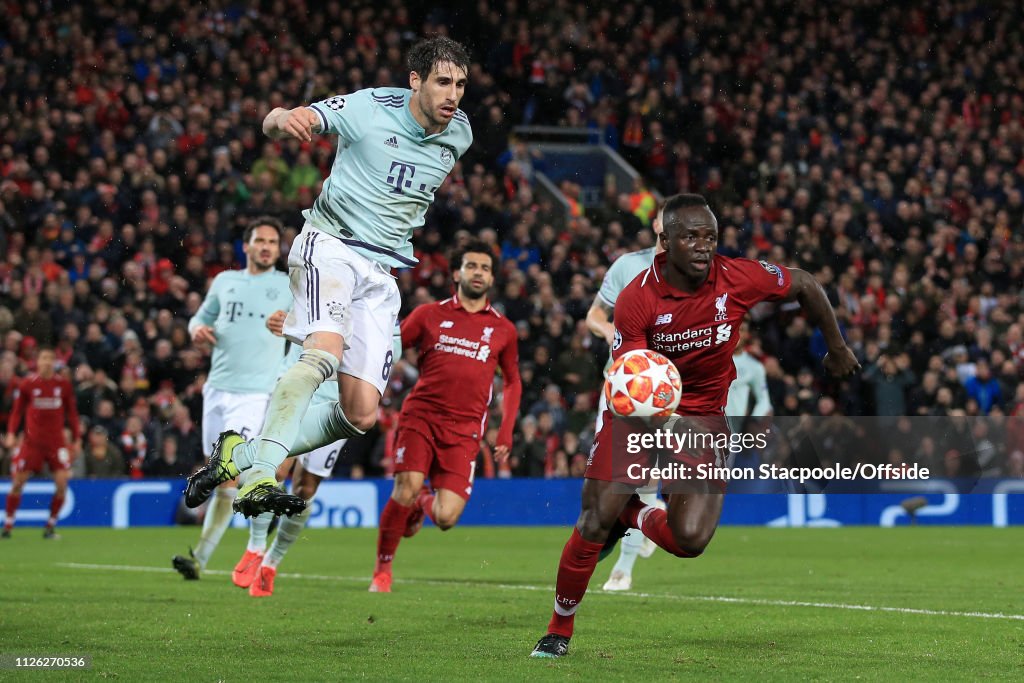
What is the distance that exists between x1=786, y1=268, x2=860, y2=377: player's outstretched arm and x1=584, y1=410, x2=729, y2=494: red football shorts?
68cm

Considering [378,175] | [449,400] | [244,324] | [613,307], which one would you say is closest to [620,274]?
[613,307]

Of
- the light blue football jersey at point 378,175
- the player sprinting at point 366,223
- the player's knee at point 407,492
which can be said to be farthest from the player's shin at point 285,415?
the player's knee at point 407,492

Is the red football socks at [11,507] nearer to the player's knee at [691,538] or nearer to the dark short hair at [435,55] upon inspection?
the dark short hair at [435,55]

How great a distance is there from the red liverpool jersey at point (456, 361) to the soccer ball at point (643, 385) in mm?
3790

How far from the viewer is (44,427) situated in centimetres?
1575

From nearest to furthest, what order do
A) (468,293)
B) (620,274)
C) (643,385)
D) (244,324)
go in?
(643,385) → (620,274) → (468,293) → (244,324)

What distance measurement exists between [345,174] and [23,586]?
423cm

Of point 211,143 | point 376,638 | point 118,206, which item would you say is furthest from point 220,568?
point 211,143

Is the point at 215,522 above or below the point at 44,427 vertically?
below

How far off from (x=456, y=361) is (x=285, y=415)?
3927 millimetres

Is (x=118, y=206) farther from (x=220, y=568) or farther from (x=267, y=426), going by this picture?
(x=267, y=426)

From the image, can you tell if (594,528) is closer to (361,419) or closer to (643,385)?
(643,385)

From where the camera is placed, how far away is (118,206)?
18.6 meters

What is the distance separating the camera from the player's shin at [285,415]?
6.15 m
